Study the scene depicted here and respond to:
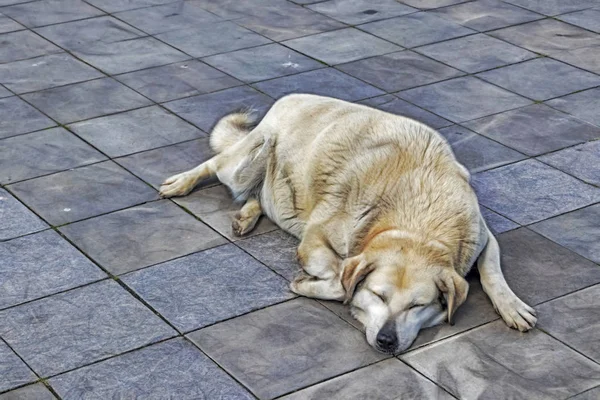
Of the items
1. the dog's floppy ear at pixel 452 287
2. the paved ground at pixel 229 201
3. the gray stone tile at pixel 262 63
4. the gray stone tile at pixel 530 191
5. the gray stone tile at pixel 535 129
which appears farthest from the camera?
the gray stone tile at pixel 262 63

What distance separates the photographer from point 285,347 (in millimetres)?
6117

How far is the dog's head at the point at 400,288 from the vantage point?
6020 mm

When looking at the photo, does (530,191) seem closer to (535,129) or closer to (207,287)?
(535,129)

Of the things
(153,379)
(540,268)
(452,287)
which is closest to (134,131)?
(153,379)

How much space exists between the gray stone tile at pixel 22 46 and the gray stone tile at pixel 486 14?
13.1 feet

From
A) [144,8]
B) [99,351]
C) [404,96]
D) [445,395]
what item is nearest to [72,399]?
[99,351]

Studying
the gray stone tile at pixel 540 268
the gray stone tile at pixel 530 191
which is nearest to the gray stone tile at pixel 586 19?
the gray stone tile at pixel 530 191

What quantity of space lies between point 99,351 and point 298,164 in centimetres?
192

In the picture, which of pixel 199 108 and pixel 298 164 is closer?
pixel 298 164

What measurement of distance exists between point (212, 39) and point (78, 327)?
16.7 ft

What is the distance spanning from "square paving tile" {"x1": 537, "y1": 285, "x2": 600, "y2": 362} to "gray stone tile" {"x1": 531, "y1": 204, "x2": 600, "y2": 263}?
476mm

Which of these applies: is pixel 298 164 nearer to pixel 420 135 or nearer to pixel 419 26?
pixel 420 135

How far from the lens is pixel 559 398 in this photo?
18.9 ft

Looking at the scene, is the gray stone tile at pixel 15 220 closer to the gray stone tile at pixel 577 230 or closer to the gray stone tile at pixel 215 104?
the gray stone tile at pixel 215 104
